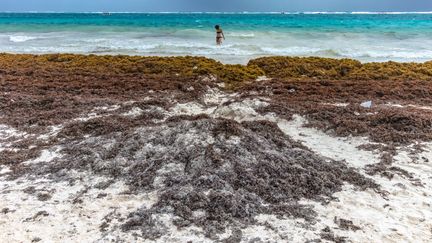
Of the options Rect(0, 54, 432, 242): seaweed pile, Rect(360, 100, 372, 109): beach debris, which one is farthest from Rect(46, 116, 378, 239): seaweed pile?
Rect(360, 100, 372, 109): beach debris

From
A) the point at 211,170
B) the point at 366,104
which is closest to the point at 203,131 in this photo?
the point at 211,170

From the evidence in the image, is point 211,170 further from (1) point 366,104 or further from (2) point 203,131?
(1) point 366,104

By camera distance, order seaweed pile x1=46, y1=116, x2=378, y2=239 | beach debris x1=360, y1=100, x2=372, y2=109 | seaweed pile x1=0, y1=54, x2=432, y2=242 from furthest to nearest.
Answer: beach debris x1=360, y1=100, x2=372, y2=109 → seaweed pile x1=0, y1=54, x2=432, y2=242 → seaweed pile x1=46, y1=116, x2=378, y2=239

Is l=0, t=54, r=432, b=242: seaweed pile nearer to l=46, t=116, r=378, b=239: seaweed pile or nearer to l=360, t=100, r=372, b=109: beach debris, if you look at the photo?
l=46, t=116, r=378, b=239: seaweed pile

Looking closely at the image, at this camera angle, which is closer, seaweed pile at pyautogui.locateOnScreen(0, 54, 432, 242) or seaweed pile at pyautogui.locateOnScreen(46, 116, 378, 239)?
seaweed pile at pyautogui.locateOnScreen(46, 116, 378, 239)

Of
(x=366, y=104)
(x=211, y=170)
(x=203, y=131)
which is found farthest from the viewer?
(x=366, y=104)

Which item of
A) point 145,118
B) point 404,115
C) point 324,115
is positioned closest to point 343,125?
point 324,115

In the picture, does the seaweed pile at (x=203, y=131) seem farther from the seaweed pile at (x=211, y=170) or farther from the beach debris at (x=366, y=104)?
the beach debris at (x=366, y=104)

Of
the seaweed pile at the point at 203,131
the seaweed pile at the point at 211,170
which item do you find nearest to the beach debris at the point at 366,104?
the seaweed pile at the point at 203,131

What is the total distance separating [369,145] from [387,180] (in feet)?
4.91

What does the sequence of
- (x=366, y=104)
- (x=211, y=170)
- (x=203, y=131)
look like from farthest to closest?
(x=366, y=104) → (x=203, y=131) → (x=211, y=170)

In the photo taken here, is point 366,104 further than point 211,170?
Yes

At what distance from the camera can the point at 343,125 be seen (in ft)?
26.5

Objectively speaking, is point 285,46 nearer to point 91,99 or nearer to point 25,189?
point 91,99
